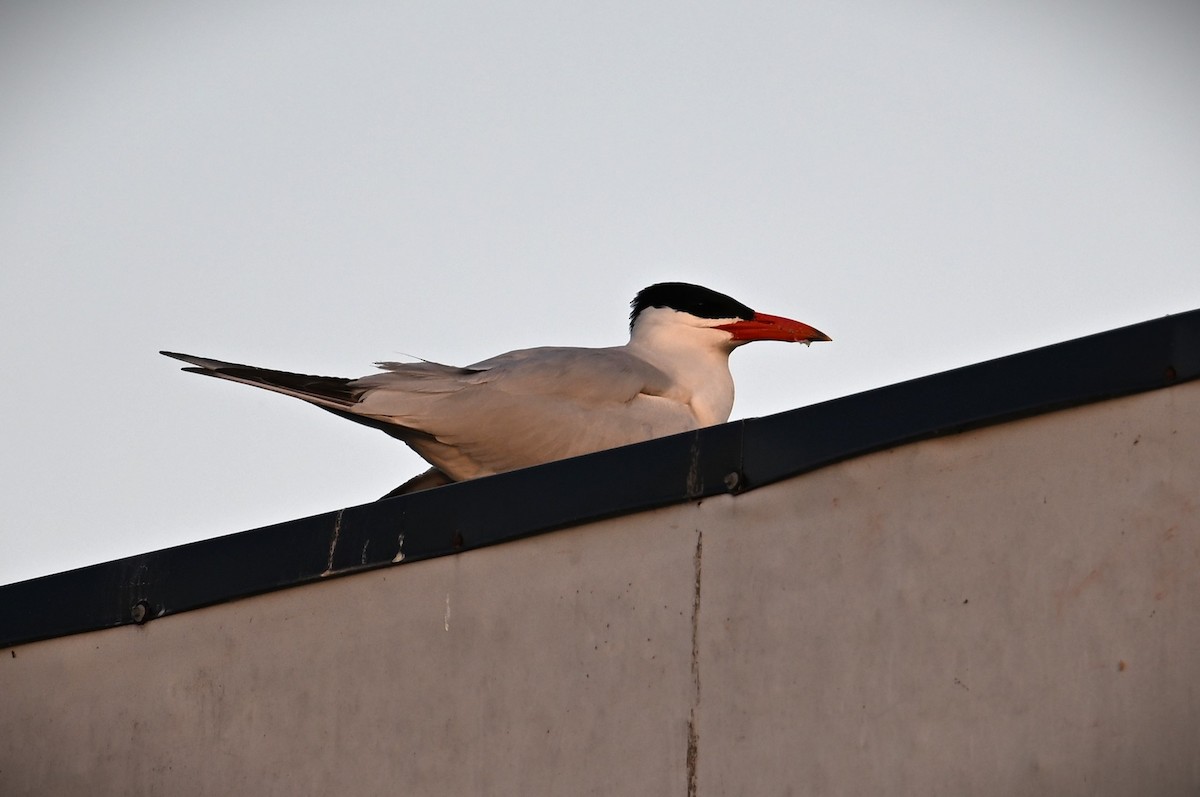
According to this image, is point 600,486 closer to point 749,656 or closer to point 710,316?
point 749,656

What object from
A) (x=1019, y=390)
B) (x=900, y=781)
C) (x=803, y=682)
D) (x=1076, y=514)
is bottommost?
(x=900, y=781)

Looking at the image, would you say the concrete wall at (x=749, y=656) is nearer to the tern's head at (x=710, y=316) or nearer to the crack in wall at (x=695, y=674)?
the crack in wall at (x=695, y=674)

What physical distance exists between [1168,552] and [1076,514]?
0.24 metres

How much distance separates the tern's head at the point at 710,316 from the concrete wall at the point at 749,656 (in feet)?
10.9

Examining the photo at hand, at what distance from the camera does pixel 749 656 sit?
175 inches

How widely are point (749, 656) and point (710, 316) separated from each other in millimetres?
4023

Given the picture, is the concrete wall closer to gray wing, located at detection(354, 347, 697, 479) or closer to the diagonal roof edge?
the diagonal roof edge

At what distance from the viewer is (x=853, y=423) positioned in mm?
4473

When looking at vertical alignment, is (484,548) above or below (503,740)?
above

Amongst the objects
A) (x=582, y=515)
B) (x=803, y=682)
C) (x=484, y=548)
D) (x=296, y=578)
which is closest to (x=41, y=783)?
(x=296, y=578)

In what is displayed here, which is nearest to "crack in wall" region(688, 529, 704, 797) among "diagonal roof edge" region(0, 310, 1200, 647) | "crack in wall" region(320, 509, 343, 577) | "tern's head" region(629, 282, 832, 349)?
"diagonal roof edge" region(0, 310, 1200, 647)

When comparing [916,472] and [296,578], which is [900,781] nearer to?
[916,472]

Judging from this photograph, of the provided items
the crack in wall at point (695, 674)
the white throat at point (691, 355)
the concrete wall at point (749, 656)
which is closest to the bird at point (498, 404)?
the white throat at point (691, 355)

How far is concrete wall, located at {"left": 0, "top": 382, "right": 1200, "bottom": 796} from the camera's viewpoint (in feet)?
12.6
